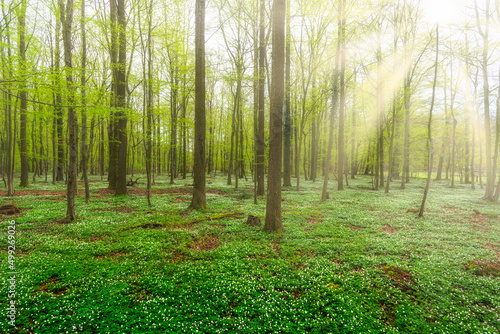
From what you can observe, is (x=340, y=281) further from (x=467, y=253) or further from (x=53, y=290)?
(x=53, y=290)

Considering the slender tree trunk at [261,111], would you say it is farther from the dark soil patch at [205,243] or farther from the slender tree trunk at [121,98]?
the slender tree trunk at [121,98]

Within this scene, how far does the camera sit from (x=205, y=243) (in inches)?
294

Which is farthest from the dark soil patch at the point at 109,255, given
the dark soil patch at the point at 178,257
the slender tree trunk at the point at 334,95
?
the slender tree trunk at the point at 334,95

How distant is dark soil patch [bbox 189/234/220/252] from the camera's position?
6960 millimetres

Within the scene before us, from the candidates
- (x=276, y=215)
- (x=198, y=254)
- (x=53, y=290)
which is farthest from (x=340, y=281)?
(x=53, y=290)

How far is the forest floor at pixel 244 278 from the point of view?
374 centimetres

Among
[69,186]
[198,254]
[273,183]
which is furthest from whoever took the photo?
A: [69,186]

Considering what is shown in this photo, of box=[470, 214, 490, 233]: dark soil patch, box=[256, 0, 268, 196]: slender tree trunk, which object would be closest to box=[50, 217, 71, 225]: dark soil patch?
box=[256, 0, 268, 196]: slender tree trunk

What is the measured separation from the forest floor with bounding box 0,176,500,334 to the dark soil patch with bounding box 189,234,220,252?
0.04m

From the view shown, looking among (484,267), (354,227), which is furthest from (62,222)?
(484,267)

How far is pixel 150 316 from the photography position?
3.79m

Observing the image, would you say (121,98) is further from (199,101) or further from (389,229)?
(389,229)

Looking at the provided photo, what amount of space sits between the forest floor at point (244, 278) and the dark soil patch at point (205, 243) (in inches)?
1.6

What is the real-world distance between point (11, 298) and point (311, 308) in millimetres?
5946
